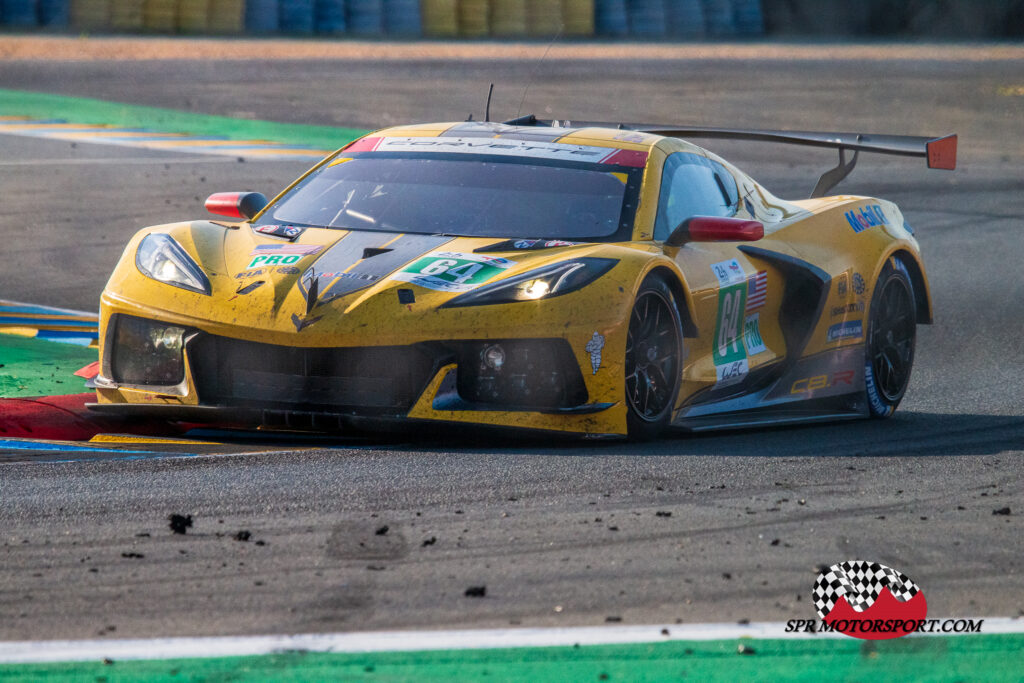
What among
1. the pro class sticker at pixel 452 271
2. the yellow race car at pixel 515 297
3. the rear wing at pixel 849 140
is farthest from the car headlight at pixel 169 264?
the rear wing at pixel 849 140

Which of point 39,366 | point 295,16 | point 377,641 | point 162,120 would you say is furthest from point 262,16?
point 377,641

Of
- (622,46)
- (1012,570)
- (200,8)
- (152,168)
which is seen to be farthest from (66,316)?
(622,46)

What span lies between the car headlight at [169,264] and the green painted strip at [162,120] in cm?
1067

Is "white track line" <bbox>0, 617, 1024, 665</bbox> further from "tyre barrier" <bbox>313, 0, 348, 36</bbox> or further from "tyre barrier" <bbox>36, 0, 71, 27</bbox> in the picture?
"tyre barrier" <bbox>313, 0, 348, 36</bbox>

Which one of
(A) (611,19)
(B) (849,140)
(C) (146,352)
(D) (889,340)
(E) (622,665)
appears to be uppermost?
(A) (611,19)

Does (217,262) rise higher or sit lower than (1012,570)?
higher

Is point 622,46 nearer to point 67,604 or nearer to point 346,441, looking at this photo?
point 346,441

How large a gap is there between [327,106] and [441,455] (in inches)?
598

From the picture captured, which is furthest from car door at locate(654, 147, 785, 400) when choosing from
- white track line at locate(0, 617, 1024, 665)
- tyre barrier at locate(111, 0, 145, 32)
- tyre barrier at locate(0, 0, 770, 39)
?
tyre barrier at locate(111, 0, 145, 32)

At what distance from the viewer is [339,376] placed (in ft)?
18.9

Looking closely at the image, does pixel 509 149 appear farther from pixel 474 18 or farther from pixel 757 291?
pixel 474 18

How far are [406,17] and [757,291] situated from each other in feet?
75.7

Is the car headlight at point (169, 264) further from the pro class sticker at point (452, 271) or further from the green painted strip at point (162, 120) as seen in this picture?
the green painted strip at point (162, 120)

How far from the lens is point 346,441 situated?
6.04 metres
